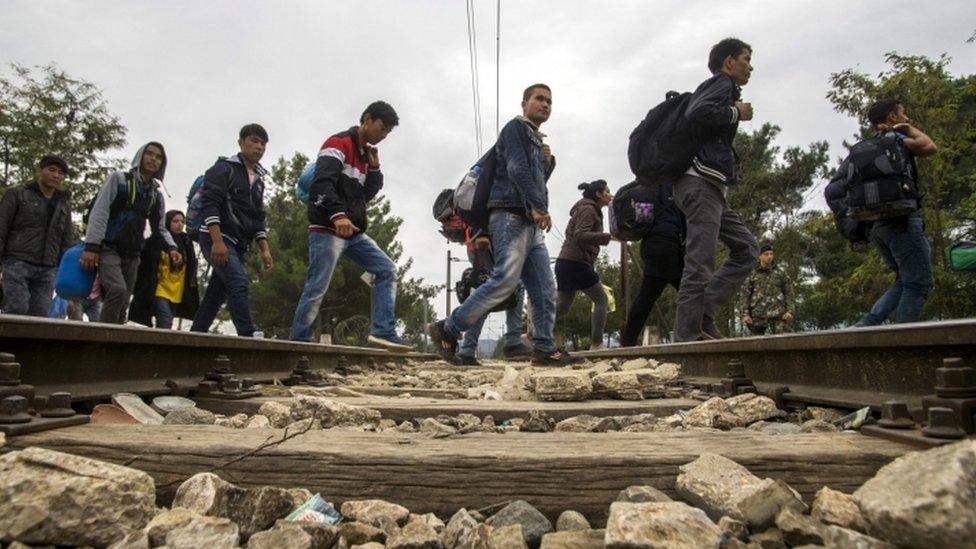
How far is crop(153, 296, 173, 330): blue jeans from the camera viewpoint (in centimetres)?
718

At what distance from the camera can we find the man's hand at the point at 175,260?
6992 millimetres

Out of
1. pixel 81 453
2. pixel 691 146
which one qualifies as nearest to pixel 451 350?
pixel 691 146

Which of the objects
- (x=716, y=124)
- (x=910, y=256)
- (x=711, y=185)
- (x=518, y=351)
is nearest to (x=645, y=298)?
(x=711, y=185)

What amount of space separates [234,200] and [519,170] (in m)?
→ 2.61

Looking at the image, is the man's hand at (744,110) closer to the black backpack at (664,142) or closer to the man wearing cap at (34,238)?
the black backpack at (664,142)

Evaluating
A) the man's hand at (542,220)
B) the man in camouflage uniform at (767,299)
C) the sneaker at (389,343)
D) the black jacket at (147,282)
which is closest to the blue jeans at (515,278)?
the man's hand at (542,220)

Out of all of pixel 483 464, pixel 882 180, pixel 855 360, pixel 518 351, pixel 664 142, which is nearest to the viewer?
pixel 483 464

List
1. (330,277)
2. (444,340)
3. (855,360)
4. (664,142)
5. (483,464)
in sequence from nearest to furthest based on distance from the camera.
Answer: (483,464) → (855,360) → (664,142) → (330,277) → (444,340)

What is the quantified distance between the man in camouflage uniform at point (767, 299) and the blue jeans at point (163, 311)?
25.0 ft

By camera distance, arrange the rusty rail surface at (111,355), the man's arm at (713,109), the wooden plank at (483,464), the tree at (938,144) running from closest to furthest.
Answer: the wooden plank at (483,464) < the rusty rail surface at (111,355) < the man's arm at (713,109) < the tree at (938,144)

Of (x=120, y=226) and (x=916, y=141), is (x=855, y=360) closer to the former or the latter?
(x=916, y=141)

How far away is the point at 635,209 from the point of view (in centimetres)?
617

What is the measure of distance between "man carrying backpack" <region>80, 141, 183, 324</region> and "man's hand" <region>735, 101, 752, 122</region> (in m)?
4.87

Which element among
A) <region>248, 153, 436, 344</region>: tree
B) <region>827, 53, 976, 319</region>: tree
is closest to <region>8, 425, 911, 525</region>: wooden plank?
<region>827, 53, 976, 319</region>: tree
